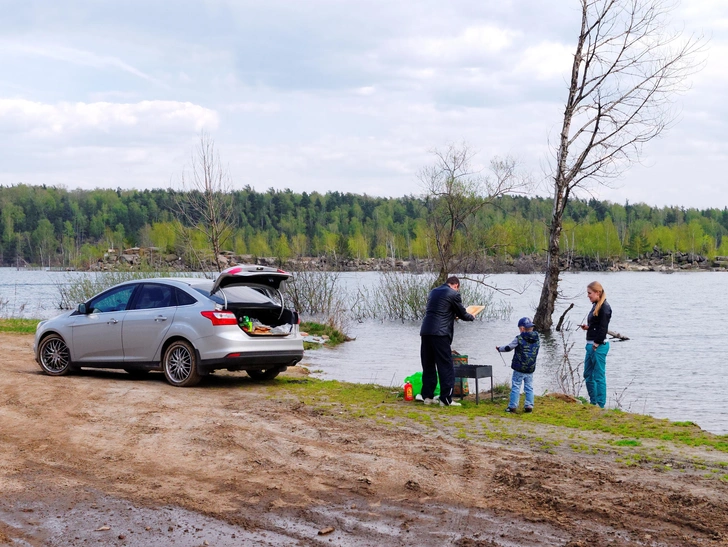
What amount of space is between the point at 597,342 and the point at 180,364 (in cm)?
696

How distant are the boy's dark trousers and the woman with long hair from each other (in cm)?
260

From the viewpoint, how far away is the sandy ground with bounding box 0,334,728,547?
18.4 ft

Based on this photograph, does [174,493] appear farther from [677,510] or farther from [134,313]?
[134,313]

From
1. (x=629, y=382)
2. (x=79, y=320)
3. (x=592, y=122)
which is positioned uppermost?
(x=592, y=122)

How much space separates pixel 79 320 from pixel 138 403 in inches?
140

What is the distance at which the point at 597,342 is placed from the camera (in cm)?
1265

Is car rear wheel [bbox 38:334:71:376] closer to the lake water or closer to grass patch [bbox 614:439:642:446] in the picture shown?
the lake water

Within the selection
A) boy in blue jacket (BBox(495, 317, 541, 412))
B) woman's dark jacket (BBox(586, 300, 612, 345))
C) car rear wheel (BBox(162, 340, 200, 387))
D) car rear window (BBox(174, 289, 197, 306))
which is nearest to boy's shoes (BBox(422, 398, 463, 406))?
boy in blue jacket (BBox(495, 317, 541, 412))

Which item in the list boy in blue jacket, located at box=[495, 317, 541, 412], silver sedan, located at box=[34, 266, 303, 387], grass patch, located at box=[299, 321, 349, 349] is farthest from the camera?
grass patch, located at box=[299, 321, 349, 349]

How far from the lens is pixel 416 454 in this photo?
8094 millimetres

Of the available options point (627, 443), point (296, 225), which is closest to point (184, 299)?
point (627, 443)

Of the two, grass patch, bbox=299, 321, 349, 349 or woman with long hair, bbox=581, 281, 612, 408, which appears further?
grass patch, bbox=299, 321, 349, 349

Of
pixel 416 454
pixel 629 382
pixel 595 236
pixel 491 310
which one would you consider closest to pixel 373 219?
pixel 595 236

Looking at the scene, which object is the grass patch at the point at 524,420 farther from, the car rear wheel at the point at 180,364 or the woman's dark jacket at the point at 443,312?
the car rear wheel at the point at 180,364
